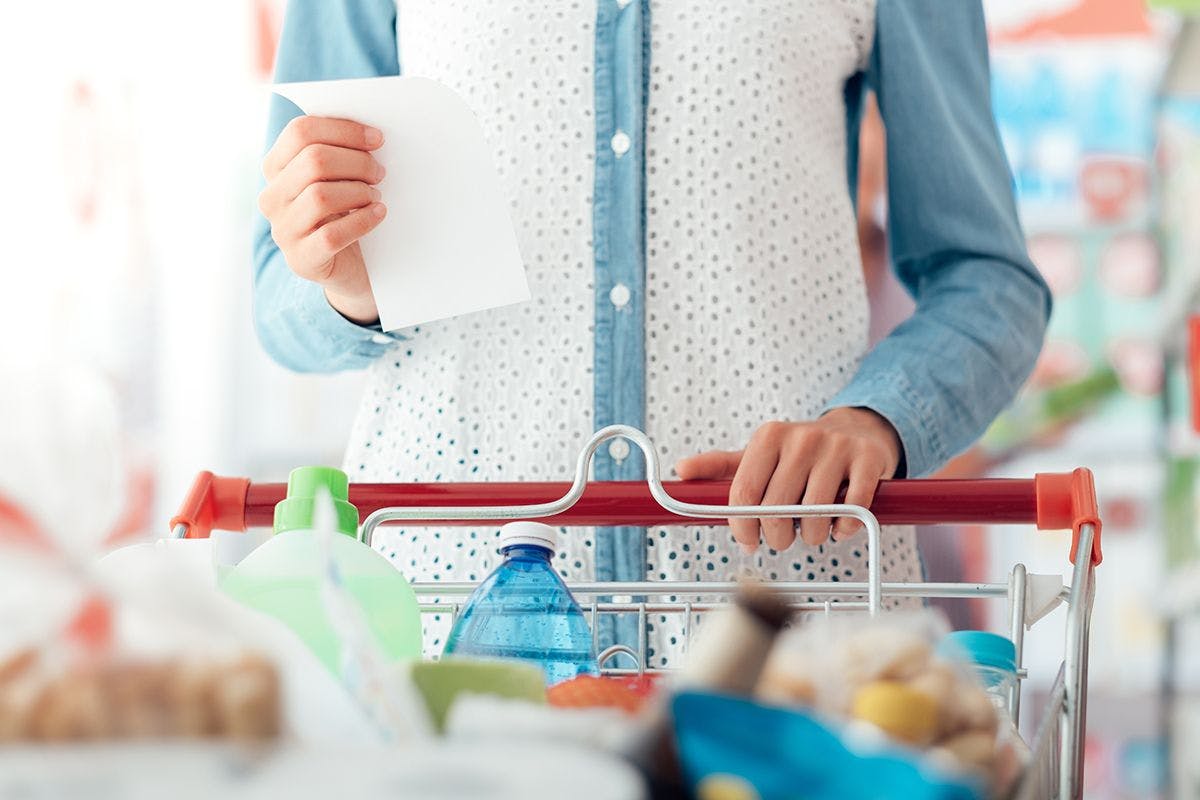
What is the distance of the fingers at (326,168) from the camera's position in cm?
92

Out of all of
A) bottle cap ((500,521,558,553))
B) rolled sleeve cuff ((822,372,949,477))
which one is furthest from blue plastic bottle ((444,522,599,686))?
rolled sleeve cuff ((822,372,949,477))

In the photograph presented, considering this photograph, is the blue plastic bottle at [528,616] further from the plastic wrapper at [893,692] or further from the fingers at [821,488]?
the plastic wrapper at [893,692]

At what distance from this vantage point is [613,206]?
1157 mm

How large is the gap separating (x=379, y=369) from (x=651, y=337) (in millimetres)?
241

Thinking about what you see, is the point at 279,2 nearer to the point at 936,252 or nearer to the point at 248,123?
the point at 248,123

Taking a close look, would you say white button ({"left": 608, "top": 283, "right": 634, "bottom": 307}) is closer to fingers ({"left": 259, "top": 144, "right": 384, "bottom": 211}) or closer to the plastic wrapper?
fingers ({"left": 259, "top": 144, "right": 384, "bottom": 211})

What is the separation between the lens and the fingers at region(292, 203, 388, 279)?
952mm

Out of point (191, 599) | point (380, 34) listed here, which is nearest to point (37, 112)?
point (380, 34)

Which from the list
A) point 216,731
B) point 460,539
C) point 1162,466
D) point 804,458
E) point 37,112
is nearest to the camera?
point 216,731

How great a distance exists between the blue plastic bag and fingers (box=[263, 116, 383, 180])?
23.7 inches

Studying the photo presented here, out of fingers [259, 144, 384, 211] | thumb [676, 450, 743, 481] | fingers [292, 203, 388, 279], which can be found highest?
fingers [259, 144, 384, 211]

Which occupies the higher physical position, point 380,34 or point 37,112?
point 37,112

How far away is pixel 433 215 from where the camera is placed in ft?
3.20

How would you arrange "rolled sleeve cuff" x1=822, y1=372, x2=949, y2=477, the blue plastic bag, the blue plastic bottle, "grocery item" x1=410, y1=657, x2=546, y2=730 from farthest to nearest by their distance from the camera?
→ 1. "rolled sleeve cuff" x1=822, y1=372, x2=949, y2=477
2. the blue plastic bottle
3. "grocery item" x1=410, y1=657, x2=546, y2=730
4. the blue plastic bag
